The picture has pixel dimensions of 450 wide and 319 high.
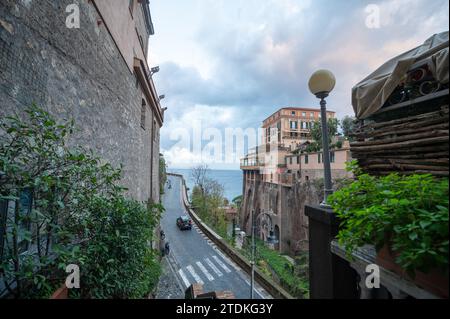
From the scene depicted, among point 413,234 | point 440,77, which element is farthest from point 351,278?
point 440,77

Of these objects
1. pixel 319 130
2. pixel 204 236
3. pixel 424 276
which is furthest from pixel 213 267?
pixel 319 130

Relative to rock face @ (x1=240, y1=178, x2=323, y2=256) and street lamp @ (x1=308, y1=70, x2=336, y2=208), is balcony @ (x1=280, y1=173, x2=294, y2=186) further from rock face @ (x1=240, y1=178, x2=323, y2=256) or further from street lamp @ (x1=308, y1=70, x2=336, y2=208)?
street lamp @ (x1=308, y1=70, x2=336, y2=208)

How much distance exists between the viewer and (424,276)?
1178 millimetres

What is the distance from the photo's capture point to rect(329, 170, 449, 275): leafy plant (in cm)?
107

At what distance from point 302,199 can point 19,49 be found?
69.3 ft

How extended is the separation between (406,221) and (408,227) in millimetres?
108

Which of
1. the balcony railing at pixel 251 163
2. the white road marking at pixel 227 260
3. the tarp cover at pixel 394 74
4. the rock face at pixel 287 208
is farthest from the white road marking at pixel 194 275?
the balcony railing at pixel 251 163

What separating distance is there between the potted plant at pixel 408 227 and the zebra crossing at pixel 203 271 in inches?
378

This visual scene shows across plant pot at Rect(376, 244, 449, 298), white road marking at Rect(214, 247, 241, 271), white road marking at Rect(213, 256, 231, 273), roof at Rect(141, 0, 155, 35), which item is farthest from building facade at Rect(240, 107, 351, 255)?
roof at Rect(141, 0, 155, 35)

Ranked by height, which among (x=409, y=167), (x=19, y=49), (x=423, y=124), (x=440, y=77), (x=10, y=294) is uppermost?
(x=19, y=49)

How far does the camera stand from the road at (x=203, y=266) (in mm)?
8705

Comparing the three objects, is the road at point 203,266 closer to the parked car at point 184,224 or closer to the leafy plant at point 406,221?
the parked car at point 184,224

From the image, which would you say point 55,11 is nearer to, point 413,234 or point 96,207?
point 96,207

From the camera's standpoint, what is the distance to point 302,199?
20.2 meters
